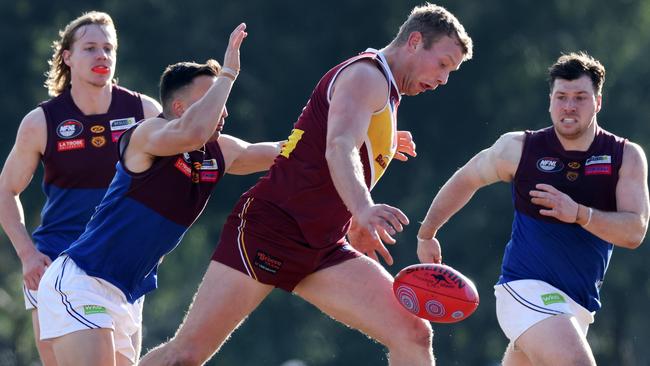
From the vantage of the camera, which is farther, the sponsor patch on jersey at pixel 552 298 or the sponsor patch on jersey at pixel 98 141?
the sponsor patch on jersey at pixel 98 141

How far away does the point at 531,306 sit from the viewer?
8180mm

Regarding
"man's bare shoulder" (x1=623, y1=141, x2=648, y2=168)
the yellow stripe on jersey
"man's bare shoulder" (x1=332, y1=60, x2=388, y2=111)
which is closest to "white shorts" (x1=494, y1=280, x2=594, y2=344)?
"man's bare shoulder" (x1=623, y1=141, x2=648, y2=168)

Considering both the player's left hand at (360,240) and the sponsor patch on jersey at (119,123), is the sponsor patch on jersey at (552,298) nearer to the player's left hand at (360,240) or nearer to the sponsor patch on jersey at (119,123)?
the player's left hand at (360,240)

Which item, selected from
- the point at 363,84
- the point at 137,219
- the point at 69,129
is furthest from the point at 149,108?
the point at 363,84

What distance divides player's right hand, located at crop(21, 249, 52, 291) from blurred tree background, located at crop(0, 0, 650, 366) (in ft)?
52.9

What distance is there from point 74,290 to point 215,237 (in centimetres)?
1861

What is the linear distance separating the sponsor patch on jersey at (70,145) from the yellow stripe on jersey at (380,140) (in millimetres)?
2164

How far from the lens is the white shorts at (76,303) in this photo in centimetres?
736

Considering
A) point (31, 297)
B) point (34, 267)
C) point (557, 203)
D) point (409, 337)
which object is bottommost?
point (31, 297)

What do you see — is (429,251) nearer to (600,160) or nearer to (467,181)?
(467,181)

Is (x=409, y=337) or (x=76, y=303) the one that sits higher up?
(x=409, y=337)

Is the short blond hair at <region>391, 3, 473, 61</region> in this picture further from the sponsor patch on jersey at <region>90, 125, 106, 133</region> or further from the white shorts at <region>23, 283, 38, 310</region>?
the white shorts at <region>23, 283, 38, 310</region>

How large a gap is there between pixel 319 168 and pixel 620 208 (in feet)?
6.52

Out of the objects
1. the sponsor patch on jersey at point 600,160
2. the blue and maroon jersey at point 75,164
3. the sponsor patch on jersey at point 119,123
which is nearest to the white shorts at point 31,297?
the blue and maroon jersey at point 75,164
